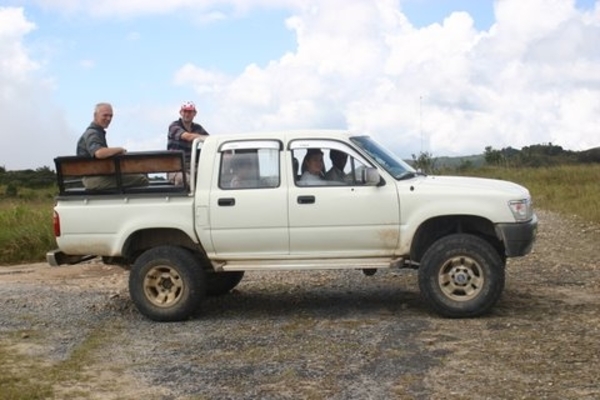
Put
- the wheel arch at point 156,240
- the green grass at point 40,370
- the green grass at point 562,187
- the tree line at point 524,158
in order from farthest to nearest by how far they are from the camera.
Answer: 1. the tree line at point 524,158
2. the green grass at point 562,187
3. the wheel arch at point 156,240
4. the green grass at point 40,370

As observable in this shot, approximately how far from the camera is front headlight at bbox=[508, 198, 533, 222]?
317 inches

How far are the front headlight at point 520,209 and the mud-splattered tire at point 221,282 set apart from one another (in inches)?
139

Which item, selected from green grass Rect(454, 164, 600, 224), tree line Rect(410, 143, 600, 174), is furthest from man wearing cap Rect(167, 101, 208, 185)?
tree line Rect(410, 143, 600, 174)

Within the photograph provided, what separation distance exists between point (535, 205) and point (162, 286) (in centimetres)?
1568

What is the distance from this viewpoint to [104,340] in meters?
8.00

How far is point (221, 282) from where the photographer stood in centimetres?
1010

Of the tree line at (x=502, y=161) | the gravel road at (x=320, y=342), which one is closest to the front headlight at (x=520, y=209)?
the gravel road at (x=320, y=342)

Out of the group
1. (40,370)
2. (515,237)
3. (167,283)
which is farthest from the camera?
(167,283)

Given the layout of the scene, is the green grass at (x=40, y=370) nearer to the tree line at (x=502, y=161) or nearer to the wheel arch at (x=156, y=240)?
the wheel arch at (x=156, y=240)

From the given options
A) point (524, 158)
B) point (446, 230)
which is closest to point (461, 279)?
point (446, 230)

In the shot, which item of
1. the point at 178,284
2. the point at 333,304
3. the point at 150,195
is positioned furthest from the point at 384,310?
the point at 150,195

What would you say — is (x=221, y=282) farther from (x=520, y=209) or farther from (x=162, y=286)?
(x=520, y=209)

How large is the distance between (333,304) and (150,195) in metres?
2.40

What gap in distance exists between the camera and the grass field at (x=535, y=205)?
53.4 ft
